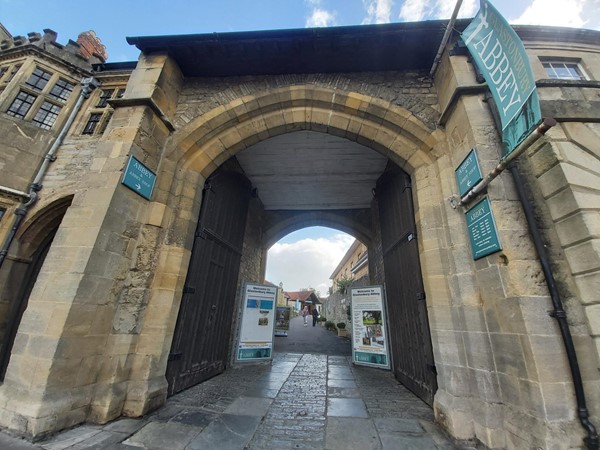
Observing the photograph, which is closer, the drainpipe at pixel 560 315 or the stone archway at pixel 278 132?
the drainpipe at pixel 560 315

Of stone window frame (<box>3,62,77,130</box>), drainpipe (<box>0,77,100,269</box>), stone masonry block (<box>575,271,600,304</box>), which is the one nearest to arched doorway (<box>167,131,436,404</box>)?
stone masonry block (<box>575,271,600,304</box>)

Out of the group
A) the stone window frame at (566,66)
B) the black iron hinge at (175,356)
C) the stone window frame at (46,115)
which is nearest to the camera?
the black iron hinge at (175,356)

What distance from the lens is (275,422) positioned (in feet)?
8.95

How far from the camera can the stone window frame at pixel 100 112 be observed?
21.5ft

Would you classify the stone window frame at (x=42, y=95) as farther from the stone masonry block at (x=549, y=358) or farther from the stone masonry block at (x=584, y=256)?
the stone masonry block at (x=584, y=256)

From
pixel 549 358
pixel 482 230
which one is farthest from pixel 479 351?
pixel 482 230

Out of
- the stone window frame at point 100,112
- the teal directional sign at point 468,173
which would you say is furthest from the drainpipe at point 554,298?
the stone window frame at point 100,112

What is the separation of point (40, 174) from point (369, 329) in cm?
884

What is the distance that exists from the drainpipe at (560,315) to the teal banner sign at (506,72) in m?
0.54

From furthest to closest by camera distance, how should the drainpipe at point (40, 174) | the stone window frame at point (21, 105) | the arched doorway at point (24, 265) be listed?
the stone window frame at point (21, 105), the drainpipe at point (40, 174), the arched doorway at point (24, 265)

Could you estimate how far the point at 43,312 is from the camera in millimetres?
2520

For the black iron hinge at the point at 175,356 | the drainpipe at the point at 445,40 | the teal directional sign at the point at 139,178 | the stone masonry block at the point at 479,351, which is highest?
the drainpipe at the point at 445,40

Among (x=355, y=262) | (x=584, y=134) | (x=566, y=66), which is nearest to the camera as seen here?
(x=584, y=134)

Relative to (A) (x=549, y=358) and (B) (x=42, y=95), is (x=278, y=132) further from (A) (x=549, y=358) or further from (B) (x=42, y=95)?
(B) (x=42, y=95)
